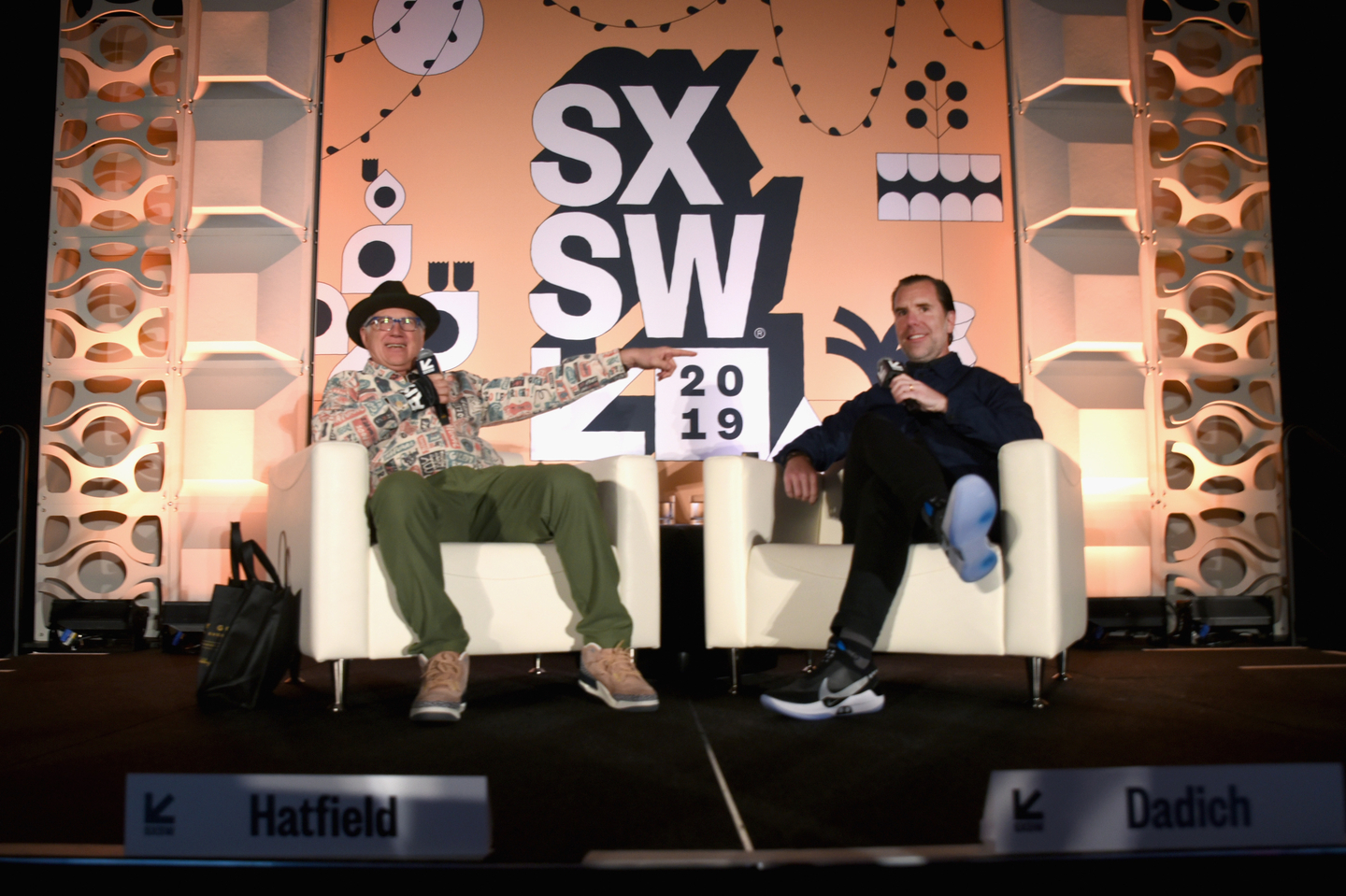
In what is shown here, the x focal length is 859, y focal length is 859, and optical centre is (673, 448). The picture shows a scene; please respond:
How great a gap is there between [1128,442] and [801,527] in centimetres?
170

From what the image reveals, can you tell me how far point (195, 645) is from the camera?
3227mm

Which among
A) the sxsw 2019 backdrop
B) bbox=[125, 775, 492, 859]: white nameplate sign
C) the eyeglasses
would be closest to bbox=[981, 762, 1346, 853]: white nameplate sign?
bbox=[125, 775, 492, 859]: white nameplate sign

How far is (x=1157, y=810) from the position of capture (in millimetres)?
968

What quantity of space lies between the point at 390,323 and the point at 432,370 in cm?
20

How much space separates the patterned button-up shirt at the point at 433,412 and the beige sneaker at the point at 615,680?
680 mm

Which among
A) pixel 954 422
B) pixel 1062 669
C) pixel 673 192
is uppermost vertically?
pixel 673 192

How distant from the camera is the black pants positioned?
189cm

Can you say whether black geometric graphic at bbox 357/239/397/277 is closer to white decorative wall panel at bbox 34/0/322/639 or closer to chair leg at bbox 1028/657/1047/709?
white decorative wall panel at bbox 34/0/322/639

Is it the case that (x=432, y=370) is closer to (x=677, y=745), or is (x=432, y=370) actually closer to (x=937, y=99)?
(x=677, y=745)

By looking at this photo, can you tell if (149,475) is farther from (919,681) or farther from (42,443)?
(919,681)

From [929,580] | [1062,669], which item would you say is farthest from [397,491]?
[1062,669]

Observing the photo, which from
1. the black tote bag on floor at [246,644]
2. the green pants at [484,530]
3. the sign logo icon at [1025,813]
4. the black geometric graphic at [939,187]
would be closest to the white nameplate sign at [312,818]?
the sign logo icon at [1025,813]

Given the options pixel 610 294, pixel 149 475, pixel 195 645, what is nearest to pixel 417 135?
pixel 610 294

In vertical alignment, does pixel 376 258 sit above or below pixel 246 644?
above
